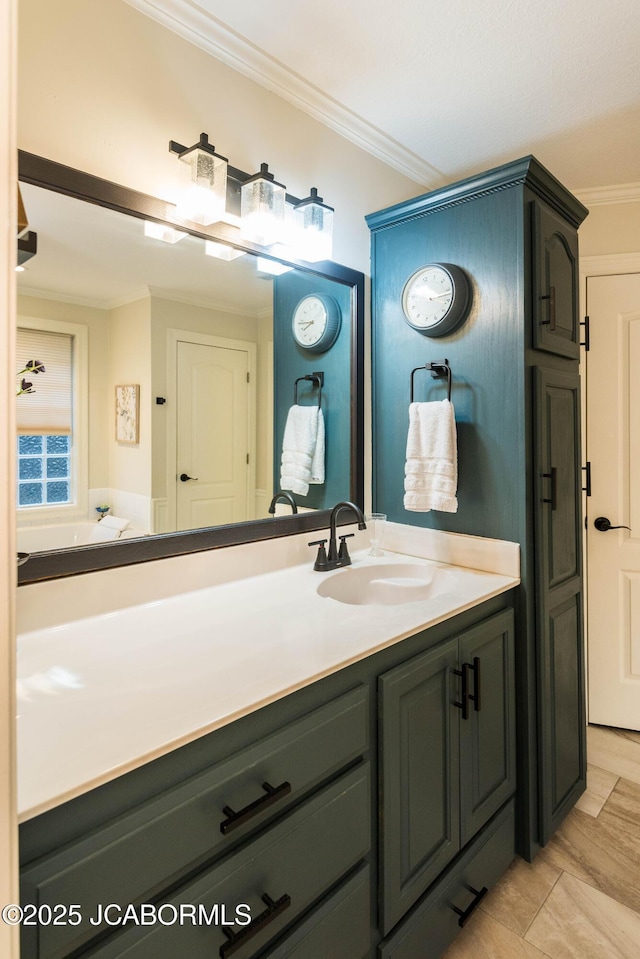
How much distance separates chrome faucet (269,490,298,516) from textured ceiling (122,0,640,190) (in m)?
1.30

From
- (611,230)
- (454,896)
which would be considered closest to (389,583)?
(454,896)

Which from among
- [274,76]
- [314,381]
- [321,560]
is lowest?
[321,560]

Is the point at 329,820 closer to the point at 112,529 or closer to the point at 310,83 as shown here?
the point at 112,529

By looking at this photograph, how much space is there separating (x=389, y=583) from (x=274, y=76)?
5.48 feet

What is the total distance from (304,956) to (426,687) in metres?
0.57

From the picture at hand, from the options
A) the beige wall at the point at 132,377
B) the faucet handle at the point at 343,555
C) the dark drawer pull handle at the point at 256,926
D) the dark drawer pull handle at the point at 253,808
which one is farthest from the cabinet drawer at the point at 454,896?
the beige wall at the point at 132,377

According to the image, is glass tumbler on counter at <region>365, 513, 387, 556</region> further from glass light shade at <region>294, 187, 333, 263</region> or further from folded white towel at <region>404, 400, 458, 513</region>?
glass light shade at <region>294, 187, 333, 263</region>

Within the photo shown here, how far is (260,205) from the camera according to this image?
60.9 inches

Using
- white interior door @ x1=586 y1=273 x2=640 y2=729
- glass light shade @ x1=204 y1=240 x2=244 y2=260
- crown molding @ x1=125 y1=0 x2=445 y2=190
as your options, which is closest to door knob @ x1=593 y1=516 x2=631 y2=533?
white interior door @ x1=586 y1=273 x2=640 y2=729

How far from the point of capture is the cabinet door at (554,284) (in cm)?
167

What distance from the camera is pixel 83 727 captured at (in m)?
0.78

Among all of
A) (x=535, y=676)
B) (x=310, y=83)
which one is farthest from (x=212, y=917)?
(x=310, y=83)

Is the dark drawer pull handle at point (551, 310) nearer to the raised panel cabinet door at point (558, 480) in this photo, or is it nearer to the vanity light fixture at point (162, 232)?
the raised panel cabinet door at point (558, 480)

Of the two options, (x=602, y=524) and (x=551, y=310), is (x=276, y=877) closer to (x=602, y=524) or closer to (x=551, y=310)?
(x=551, y=310)
